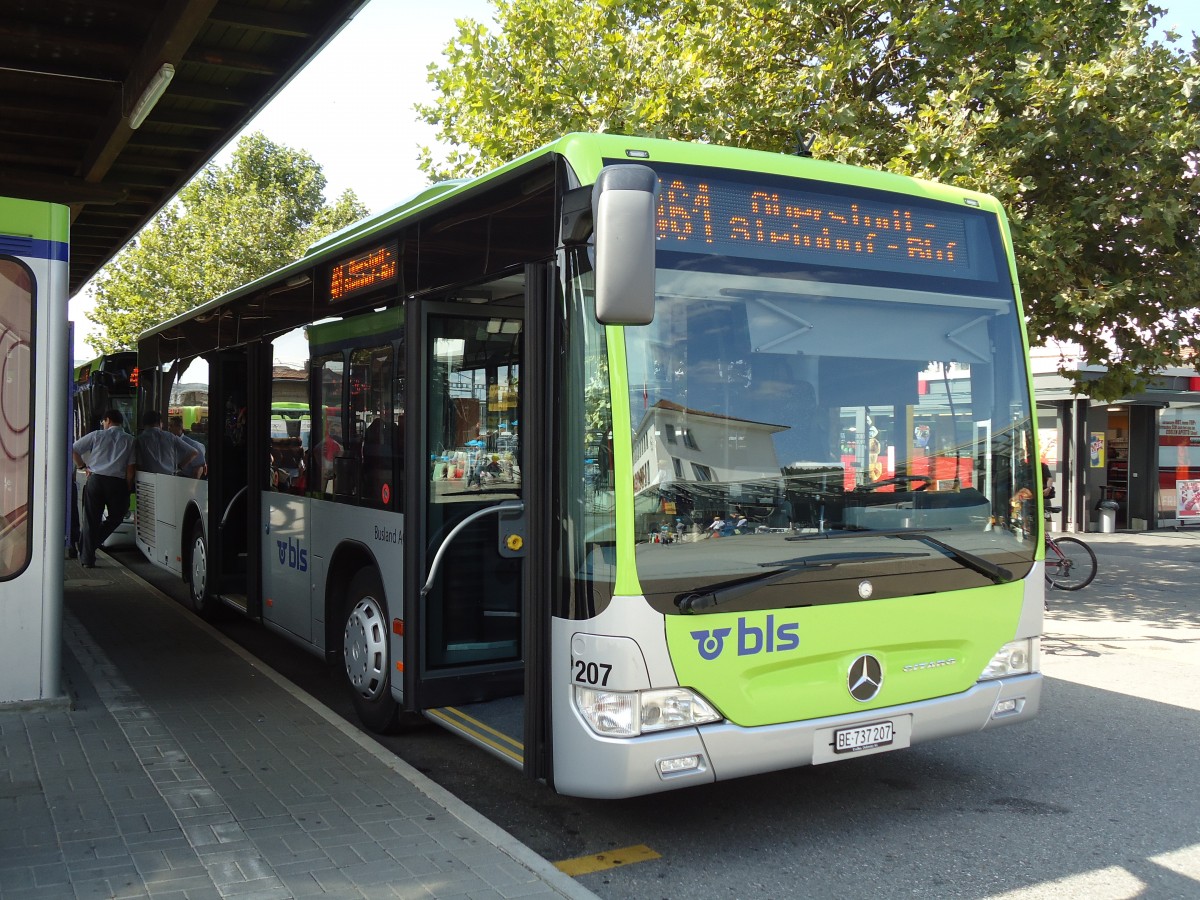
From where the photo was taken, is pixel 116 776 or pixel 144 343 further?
pixel 144 343

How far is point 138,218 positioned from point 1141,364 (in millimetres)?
11896

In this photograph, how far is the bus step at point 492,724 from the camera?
4914mm

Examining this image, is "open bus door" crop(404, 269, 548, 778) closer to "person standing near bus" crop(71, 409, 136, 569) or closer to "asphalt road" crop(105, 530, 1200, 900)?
"asphalt road" crop(105, 530, 1200, 900)

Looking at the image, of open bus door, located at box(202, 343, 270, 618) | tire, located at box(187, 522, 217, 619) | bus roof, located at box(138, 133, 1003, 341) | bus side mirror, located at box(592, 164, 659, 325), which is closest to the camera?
bus side mirror, located at box(592, 164, 659, 325)

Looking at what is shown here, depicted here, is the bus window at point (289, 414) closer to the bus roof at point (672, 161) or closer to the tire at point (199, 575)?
the bus roof at point (672, 161)

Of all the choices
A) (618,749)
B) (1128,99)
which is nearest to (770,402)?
(618,749)

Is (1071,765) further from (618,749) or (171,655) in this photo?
(171,655)

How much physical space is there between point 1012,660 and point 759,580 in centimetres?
→ 156

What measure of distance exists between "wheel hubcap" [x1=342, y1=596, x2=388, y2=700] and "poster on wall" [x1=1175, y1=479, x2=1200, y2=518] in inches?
863

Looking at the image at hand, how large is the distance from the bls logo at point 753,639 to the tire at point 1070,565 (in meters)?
10.1

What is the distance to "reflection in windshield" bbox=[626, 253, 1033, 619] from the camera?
426 cm

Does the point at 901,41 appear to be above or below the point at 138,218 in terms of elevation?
above

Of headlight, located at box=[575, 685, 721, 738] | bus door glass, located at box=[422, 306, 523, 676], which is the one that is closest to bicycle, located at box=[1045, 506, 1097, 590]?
bus door glass, located at box=[422, 306, 523, 676]

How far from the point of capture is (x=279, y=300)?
7715 millimetres
